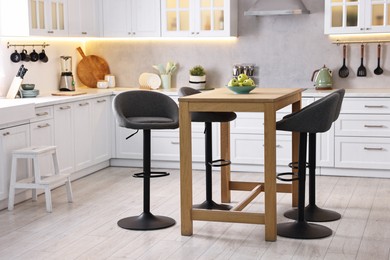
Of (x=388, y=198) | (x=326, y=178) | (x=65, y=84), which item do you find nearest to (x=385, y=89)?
(x=326, y=178)

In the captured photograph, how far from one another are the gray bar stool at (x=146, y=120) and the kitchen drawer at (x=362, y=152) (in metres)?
2.22

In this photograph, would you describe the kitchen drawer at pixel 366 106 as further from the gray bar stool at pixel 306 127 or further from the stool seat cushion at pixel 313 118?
the stool seat cushion at pixel 313 118

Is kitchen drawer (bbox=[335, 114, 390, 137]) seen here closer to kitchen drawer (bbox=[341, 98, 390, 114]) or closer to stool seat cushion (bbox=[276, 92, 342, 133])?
kitchen drawer (bbox=[341, 98, 390, 114])

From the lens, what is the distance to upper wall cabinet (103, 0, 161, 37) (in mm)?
7445

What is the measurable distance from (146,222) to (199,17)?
2951 mm

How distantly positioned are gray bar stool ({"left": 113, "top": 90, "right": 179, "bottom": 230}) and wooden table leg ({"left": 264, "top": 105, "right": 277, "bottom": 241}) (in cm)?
79

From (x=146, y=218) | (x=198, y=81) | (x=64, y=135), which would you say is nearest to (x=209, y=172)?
(x=146, y=218)

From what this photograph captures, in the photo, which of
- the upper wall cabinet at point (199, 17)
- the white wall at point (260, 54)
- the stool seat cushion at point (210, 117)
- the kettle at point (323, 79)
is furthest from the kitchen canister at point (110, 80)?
the stool seat cushion at point (210, 117)

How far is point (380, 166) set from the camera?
6.65 metres

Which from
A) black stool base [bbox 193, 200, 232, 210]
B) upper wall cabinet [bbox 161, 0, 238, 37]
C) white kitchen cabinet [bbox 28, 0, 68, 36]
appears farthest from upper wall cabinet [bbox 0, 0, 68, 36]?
black stool base [bbox 193, 200, 232, 210]

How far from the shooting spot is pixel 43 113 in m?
6.03

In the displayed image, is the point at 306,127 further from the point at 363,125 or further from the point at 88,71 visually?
the point at 88,71

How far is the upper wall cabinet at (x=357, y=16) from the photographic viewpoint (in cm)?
670

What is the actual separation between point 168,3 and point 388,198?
314cm
